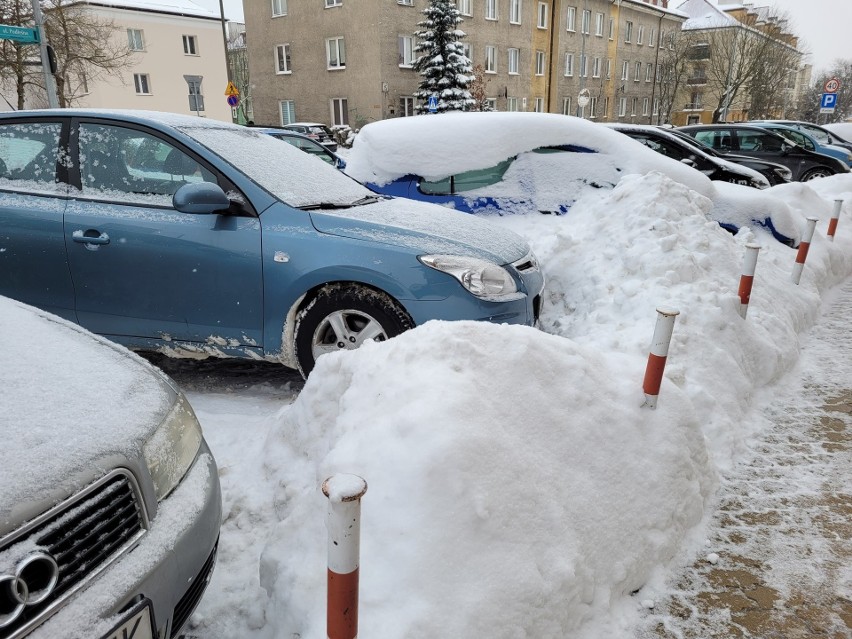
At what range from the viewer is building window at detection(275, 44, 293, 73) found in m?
33.0

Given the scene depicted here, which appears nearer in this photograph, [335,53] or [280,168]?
[280,168]

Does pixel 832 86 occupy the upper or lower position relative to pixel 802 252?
upper

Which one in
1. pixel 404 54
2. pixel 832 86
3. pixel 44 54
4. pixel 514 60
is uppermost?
pixel 514 60

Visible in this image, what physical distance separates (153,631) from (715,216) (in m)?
7.59

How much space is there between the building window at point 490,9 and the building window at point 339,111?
32.5ft

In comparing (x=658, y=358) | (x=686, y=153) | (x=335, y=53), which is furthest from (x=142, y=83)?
(x=658, y=358)

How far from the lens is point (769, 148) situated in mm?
14070

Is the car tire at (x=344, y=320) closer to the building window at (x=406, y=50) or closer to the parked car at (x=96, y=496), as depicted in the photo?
the parked car at (x=96, y=496)

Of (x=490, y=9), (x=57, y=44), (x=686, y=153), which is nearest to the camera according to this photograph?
(x=686, y=153)

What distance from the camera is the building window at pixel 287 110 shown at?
1324 inches

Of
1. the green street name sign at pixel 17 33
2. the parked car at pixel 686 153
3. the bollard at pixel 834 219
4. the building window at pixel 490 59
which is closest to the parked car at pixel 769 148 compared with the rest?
the parked car at pixel 686 153

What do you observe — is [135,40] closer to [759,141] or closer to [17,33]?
[17,33]

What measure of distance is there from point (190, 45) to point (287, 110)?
10316mm

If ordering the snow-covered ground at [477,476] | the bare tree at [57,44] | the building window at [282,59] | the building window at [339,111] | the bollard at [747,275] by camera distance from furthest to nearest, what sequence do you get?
the building window at [282,59]
the building window at [339,111]
the bare tree at [57,44]
the bollard at [747,275]
the snow-covered ground at [477,476]
